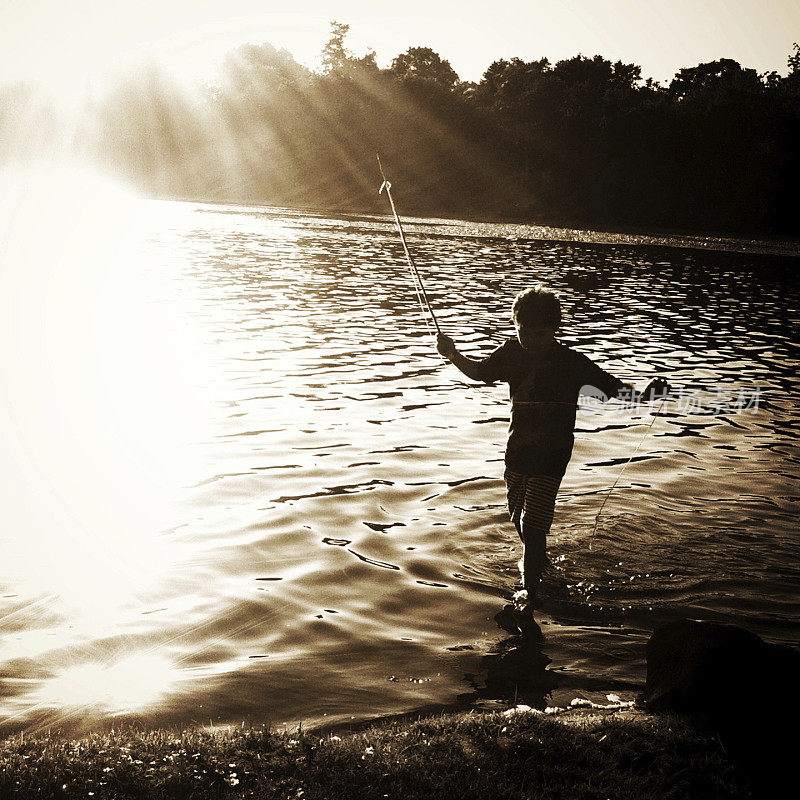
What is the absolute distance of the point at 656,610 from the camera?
268 inches

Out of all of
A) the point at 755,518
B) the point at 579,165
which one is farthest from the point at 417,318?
the point at 579,165

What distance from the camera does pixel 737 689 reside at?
4.89 meters

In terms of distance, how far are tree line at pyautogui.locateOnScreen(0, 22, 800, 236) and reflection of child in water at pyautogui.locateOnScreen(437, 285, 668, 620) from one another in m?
66.7

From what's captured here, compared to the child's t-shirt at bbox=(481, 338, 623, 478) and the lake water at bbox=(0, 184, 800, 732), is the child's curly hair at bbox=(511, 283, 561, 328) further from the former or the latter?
the lake water at bbox=(0, 184, 800, 732)

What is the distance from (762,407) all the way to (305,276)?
16833 millimetres

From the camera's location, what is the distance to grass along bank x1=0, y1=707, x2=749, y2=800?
413cm

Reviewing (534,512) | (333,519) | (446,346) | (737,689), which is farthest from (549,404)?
(333,519)

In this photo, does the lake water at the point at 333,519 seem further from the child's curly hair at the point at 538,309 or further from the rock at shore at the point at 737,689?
the child's curly hair at the point at 538,309

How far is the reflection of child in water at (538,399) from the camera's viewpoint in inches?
251

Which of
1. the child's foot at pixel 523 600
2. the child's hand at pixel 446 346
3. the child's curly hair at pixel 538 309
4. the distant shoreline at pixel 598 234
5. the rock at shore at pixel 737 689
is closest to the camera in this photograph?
the rock at shore at pixel 737 689

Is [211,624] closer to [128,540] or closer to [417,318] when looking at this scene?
[128,540]

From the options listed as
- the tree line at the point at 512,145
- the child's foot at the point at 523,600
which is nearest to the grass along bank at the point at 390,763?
the child's foot at the point at 523,600

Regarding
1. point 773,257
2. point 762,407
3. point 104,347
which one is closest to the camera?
point 762,407

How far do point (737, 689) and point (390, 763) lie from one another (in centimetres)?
199
